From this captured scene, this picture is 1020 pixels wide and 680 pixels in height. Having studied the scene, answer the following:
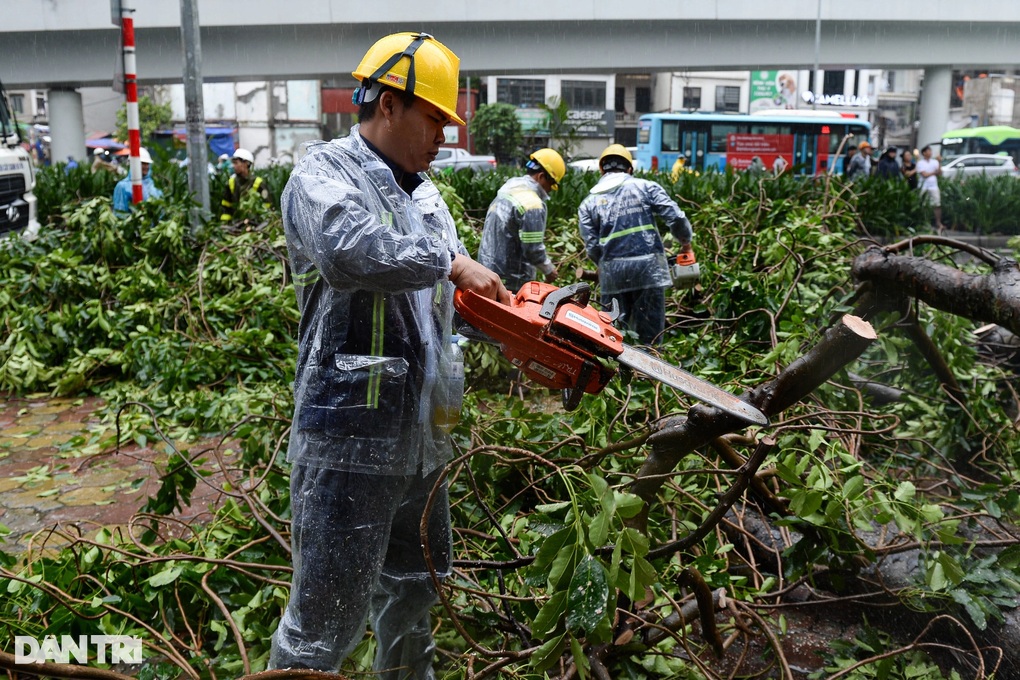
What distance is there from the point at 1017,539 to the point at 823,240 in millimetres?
3537

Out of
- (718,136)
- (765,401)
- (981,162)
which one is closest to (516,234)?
(765,401)

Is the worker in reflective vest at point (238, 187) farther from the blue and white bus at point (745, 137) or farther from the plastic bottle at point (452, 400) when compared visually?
the blue and white bus at point (745, 137)

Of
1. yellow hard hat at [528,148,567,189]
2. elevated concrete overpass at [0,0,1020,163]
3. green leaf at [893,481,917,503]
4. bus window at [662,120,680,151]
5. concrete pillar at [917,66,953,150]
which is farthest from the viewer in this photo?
concrete pillar at [917,66,953,150]

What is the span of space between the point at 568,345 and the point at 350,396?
1.77ft

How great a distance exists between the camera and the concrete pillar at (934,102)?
22.7 meters

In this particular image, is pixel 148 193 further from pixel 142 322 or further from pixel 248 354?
pixel 248 354

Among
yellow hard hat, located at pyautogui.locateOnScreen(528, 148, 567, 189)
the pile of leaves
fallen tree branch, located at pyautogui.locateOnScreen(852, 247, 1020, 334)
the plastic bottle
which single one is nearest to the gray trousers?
the plastic bottle

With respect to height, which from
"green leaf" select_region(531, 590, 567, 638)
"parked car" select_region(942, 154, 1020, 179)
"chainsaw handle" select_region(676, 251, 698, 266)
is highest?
"parked car" select_region(942, 154, 1020, 179)

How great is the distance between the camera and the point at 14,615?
2.72m

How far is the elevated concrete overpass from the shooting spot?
60.3 ft

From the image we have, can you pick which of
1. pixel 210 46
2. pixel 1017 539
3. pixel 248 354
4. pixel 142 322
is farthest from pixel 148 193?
pixel 210 46

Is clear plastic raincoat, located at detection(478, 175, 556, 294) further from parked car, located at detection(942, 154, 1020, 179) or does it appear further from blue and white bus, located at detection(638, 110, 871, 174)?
parked car, located at detection(942, 154, 1020, 179)

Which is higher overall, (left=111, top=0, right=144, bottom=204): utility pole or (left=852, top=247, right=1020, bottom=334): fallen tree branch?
(left=111, top=0, right=144, bottom=204): utility pole

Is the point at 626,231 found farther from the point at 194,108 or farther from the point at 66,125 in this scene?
the point at 66,125
